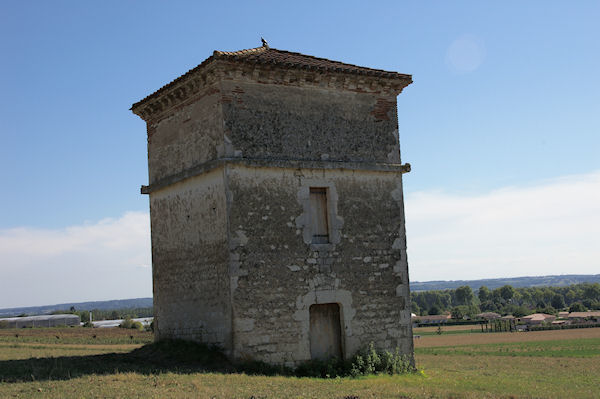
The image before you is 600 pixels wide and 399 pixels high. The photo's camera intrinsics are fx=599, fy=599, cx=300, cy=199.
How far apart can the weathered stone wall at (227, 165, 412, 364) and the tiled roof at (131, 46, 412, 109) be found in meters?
2.39

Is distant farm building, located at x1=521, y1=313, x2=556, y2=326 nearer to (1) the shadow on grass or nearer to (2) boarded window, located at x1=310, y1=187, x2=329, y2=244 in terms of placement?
(2) boarded window, located at x1=310, y1=187, x2=329, y2=244

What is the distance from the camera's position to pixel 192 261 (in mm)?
14164

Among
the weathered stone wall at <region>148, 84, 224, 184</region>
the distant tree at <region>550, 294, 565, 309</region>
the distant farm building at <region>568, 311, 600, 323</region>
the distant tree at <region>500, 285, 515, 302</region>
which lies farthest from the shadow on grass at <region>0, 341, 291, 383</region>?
the distant tree at <region>500, 285, 515, 302</region>

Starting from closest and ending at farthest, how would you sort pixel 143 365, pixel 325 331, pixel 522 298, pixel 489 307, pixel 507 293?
pixel 143 365 → pixel 325 331 → pixel 489 307 → pixel 507 293 → pixel 522 298

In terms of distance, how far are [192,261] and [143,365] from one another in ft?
8.87

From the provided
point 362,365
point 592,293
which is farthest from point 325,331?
point 592,293

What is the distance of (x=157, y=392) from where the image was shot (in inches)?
385

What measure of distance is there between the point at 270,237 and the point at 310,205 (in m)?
1.41

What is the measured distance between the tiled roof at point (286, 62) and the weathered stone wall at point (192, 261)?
96.2 inches

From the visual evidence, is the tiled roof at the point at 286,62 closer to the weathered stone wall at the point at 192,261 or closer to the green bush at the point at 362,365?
the weathered stone wall at the point at 192,261

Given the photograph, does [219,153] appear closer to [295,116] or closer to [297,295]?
[295,116]

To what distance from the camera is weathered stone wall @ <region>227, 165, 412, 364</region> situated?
12906 millimetres

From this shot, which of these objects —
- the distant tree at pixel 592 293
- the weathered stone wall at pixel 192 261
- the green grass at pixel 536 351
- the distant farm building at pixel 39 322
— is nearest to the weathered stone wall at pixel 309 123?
the weathered stone wall at pixel 192 261

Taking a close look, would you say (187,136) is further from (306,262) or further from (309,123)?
(306,262)
